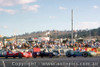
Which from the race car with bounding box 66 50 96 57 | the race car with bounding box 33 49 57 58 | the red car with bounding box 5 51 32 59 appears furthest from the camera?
the red car with bounding box 5 51 32 59

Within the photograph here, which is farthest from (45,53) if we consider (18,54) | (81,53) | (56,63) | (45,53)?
(56,63)

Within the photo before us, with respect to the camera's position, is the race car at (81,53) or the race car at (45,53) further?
the race car at (45,53)

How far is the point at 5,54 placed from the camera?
26234 mm

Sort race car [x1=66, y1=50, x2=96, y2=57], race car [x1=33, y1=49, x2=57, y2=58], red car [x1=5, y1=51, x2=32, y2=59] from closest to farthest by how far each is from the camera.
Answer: race car [x1=66, y1=50, x2=96, y2=57], race car [x1=33, y1=49, x2=57, y2=58], red car [x1=5, y1=51, x2=32, y2=59]

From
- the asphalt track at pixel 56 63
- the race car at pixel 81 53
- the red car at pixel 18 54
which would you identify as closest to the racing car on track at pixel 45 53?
the red car at pixel 18 54

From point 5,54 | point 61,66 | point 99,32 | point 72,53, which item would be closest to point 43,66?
point 61,66

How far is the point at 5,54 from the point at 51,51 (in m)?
6.13

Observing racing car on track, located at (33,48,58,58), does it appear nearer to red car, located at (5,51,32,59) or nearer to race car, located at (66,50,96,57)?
red car, located at (5,51,32,59)

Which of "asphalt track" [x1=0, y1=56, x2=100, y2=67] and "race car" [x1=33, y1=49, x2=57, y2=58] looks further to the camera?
"race car" [x1=33, y1=49, x2=57, y2=58]

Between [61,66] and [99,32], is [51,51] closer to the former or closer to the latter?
[61,66]

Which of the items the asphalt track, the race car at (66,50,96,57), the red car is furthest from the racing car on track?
the asphalt track

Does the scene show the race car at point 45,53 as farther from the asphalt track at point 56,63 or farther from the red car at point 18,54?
the asphalt track at point 56,63

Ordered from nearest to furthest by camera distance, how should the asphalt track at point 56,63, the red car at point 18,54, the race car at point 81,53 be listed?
the asphalt track at point 56,63 < the race car at point 81,53 < the red car at point 18,54

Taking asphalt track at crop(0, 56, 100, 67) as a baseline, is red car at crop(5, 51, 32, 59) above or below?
below
